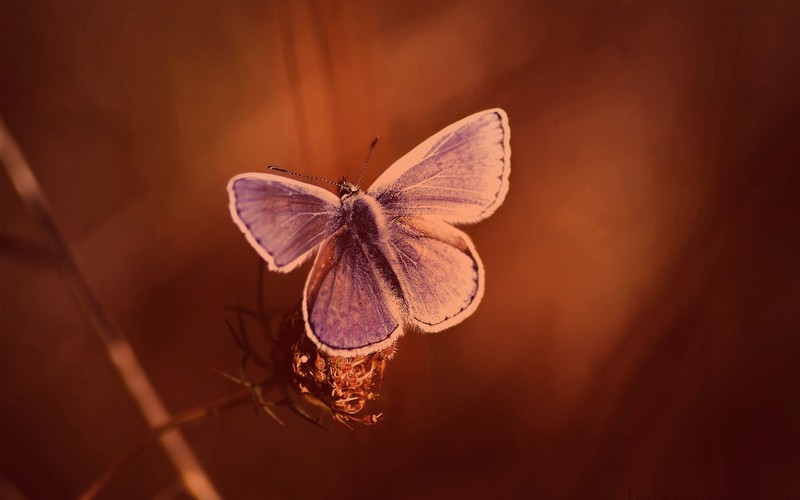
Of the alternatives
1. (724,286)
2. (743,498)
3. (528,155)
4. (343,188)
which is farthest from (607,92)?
(743,498)

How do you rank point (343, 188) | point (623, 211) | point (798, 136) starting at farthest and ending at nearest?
point (623, 211)
point (798, 136)
point (343, 188)

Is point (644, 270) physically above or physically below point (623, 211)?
below

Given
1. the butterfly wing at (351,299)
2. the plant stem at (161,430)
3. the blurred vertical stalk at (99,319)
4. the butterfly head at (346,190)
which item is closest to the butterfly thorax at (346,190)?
Answer: the butterfly head at (346,190)

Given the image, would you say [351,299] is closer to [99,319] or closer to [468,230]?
[99,319]

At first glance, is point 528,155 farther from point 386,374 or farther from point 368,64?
point 386,374

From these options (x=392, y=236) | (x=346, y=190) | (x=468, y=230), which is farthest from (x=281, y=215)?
(x=468, y=230)

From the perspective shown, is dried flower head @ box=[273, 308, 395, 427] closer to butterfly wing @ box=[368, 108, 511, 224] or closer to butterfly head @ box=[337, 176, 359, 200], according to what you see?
butterfly head @ box=[337, 176, 359, 200]
